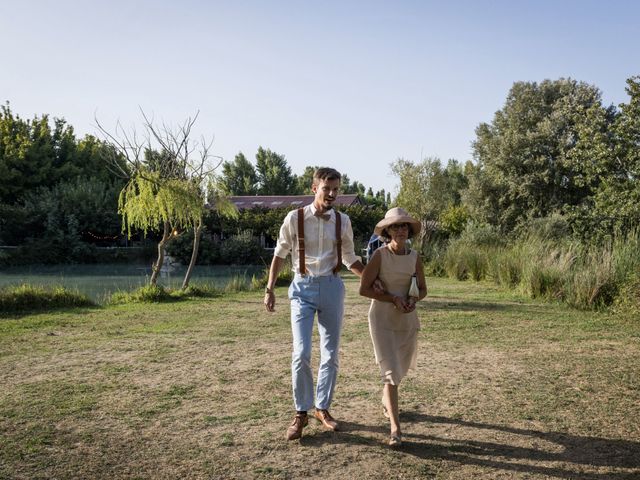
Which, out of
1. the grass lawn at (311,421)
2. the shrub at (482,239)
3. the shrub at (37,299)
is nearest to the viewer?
the grass lawn at (311,421)

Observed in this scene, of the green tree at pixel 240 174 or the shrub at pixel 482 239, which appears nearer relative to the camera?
the shrub at pixel 482 239

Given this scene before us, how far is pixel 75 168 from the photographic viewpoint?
45.6 m

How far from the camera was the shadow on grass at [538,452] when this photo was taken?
337 centimetres

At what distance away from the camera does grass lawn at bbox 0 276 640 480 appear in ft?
11.4

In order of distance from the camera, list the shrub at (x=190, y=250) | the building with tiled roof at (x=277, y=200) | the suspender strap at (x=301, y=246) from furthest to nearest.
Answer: the building with tiled roof at (x=277, y=200), the shrub at (x=190, y=250), the suspender strap at (x=301, y=246)

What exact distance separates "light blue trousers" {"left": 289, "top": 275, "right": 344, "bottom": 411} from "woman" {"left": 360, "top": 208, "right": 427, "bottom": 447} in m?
0.23

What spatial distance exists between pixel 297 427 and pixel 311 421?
42 centimetres

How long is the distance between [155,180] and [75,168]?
3471cm

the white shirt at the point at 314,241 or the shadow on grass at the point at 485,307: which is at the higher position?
the white shirt at the point at 314,241

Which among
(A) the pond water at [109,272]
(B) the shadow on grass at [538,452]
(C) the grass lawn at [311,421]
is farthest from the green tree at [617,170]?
(A) the pond water at [109,272]

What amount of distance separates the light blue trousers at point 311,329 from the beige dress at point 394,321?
27 centimetres

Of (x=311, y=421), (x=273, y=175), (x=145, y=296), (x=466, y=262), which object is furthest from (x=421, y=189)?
(x=273, y=175)

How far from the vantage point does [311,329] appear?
3992mm

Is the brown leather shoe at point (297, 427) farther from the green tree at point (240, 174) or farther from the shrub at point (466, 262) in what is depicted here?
the green tree at point (240, 174)
